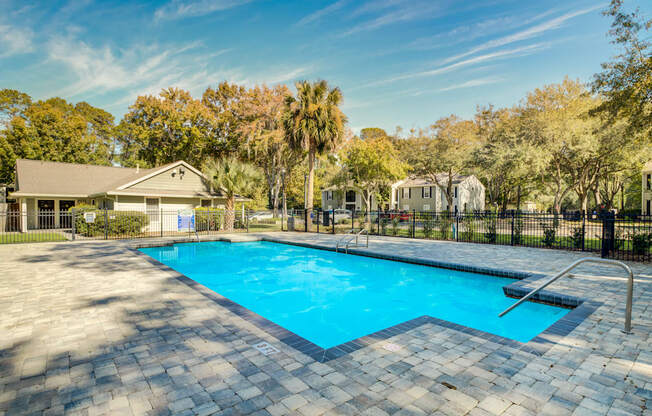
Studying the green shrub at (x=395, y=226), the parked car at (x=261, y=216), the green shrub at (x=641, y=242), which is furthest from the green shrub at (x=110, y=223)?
the green shrub at (x=641, y=242)

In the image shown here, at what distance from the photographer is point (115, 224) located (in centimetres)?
1623

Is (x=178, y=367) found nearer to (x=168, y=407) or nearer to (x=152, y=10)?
(x=168, y=407)

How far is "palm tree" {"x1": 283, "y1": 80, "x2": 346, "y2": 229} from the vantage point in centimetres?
1877

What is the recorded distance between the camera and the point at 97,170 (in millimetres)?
23938

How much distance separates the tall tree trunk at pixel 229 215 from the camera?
64.2 ft

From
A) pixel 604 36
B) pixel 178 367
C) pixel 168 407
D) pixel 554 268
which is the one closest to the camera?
pixel 168 407

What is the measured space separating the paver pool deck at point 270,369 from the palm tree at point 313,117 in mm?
14966

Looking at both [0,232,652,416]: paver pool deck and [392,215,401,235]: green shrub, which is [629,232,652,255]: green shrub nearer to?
[0,232,652,416]: paver pool deck

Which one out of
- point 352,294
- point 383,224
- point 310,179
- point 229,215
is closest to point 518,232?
point 383,224

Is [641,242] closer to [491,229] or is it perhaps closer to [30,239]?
[491,229]

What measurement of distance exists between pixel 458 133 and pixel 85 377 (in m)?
29.4

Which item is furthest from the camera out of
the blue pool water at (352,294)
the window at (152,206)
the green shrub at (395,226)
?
the window at (152,206)

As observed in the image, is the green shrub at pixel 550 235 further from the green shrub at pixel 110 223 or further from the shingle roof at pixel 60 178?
the shingle roof at pixel 60 178

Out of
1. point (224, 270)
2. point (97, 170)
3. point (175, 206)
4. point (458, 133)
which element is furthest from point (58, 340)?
point (458, 133)
